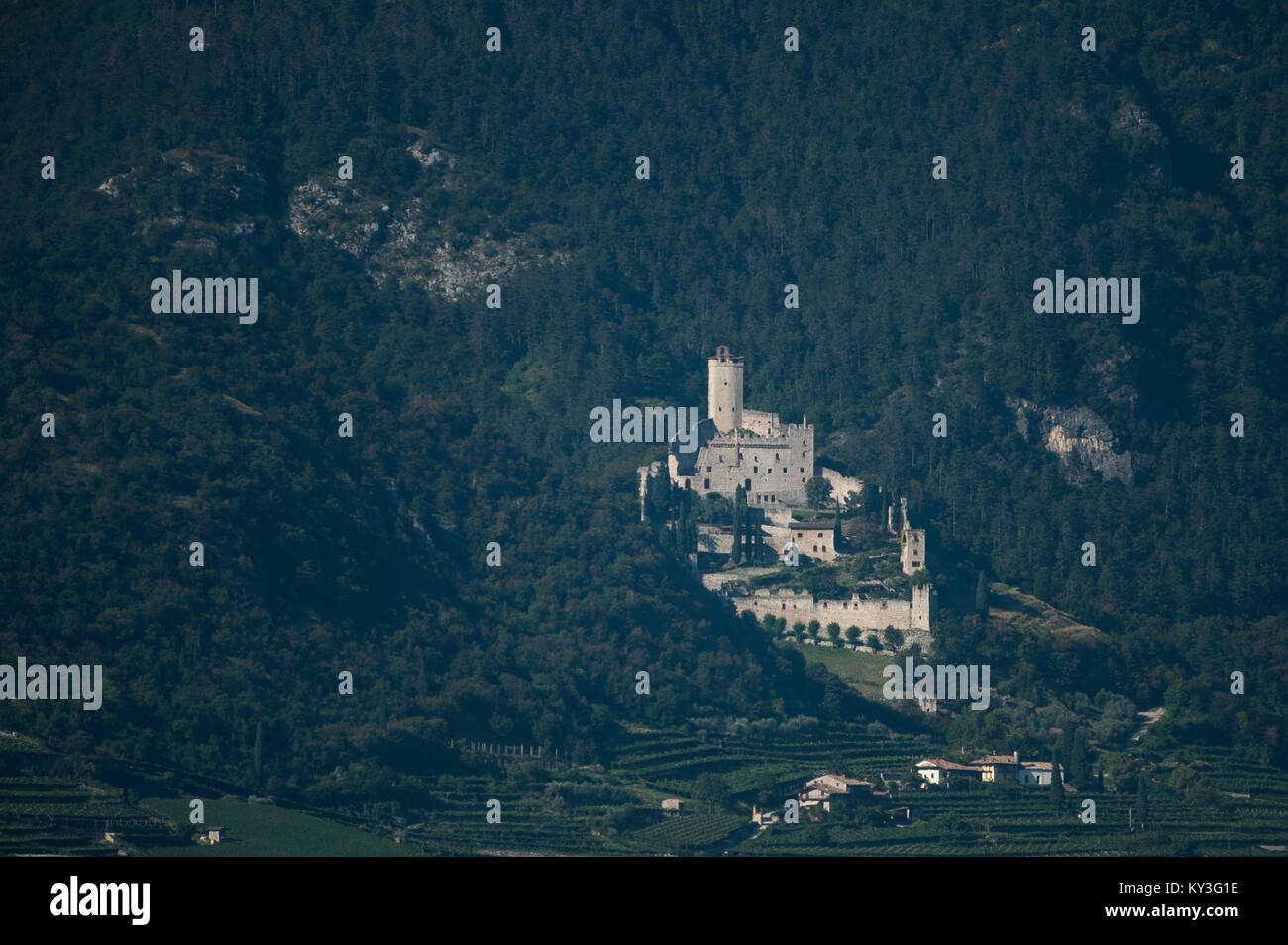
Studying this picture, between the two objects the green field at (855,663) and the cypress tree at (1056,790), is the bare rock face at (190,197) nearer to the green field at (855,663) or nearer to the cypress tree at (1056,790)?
the green field at (855,663)

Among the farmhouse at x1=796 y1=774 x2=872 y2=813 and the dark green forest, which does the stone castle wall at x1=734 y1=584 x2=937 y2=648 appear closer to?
the dark green forest

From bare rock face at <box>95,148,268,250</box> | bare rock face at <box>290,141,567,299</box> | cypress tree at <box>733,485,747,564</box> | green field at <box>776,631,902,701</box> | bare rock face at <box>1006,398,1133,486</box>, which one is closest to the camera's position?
A: green field at <box>776,631,902,701</box>

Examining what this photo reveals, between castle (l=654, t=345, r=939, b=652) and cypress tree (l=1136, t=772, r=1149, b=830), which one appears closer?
cypress tree (l=1136, t=772, r=1149, b=830)

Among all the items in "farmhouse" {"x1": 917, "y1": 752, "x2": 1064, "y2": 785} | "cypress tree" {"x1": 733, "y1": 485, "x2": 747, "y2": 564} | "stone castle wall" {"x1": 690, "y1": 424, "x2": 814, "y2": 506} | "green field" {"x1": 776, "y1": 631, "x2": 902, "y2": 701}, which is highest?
"stone castle wall" {"x1": 690, "y1": 424, "x2": 814, "y2": 506}

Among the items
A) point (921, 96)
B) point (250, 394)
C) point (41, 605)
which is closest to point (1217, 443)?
point (921, 96)

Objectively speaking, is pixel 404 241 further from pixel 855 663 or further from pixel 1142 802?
pixel 1142 802

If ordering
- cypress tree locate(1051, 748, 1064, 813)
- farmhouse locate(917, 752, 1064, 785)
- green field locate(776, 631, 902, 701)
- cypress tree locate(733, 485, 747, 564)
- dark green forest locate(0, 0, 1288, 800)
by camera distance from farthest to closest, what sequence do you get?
cypress tree locate(733, 485, 747, 564) → green field locate(776, 631, 902, 701) → dark green forest locate(0, 0, 1288, 800) → farmhouse locate(917, 752, 1064, 785) → cypress tree locate(1051, 748, 1064, 813)

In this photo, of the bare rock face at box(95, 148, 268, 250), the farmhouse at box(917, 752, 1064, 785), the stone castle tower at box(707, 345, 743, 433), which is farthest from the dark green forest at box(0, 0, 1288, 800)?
the farmhouse at box(917, 752, 1064, 785)
